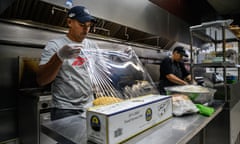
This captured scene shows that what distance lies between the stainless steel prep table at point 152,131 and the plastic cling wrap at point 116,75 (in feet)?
0.68

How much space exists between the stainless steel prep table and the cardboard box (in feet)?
0.11

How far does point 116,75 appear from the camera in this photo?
1.05 meters

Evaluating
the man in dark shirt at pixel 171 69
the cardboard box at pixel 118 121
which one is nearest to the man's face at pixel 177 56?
the man in dark shirt at pixel 171 69

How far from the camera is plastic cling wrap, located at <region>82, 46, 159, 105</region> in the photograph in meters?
0.96

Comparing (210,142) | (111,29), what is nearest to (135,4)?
(111,29)

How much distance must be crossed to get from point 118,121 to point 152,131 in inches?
8.3

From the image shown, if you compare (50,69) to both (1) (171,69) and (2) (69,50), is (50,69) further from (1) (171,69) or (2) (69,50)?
(1) (171,69)

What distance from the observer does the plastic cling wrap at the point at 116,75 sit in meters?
0.96

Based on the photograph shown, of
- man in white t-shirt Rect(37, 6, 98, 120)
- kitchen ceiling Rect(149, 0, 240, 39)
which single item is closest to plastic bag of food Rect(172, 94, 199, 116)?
man in white t-shirt Rect(37, 6, 98, 120)

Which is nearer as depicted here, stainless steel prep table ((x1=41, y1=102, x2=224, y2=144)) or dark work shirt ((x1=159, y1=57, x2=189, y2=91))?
stainless steel prep table ((x1=41, y1=102, x2=224, y2=144))

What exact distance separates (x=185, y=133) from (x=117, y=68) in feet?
1.79

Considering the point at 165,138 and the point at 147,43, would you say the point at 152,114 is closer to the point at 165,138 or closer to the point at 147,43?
the point at 165,138

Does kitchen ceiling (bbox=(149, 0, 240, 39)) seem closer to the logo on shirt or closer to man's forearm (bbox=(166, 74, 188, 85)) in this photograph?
man's forearm (bbox=(166, 74, 188, 85))

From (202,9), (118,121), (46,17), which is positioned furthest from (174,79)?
(202,9)
